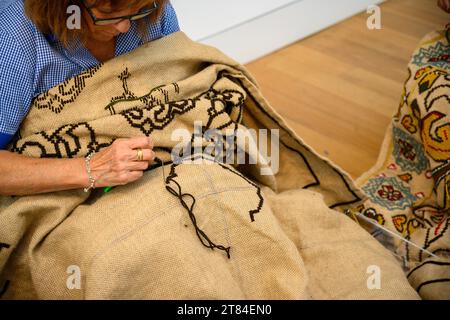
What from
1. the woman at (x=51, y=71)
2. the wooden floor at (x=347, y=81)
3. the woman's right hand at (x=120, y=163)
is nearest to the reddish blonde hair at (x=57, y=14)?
the woman at (x=51, y=71)

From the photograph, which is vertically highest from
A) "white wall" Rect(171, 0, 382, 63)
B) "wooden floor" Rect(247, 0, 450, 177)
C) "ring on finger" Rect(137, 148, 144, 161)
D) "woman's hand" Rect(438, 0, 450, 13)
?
"woman's hand" Rect(438, 0, 450, 13)

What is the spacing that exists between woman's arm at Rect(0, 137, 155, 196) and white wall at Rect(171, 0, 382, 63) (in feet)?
4.08

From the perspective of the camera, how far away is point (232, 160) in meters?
1.31

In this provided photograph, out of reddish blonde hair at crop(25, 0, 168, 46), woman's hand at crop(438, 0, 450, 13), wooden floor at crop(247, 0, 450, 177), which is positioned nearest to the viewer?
reddish blonde hair at crop(25, 0, 168, 46)

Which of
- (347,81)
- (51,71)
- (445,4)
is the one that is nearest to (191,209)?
(51,71)

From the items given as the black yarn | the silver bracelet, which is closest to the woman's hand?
the black yarn

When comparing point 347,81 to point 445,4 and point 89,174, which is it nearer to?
point 445,4

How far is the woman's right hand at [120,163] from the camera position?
3.52 ft

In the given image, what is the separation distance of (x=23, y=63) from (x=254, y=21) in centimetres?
177

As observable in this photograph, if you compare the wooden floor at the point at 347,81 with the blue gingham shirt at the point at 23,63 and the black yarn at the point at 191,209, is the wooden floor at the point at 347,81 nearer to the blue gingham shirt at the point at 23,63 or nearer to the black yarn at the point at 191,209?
the black yarn at the point at 191,209

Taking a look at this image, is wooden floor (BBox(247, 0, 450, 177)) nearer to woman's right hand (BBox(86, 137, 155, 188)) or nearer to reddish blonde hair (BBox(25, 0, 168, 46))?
woman's right hand (BBox(86, 137, 155, 188))

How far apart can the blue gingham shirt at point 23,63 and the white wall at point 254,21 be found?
1115 mm

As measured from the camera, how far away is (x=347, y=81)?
2564 mm

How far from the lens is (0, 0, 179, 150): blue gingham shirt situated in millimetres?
1021
